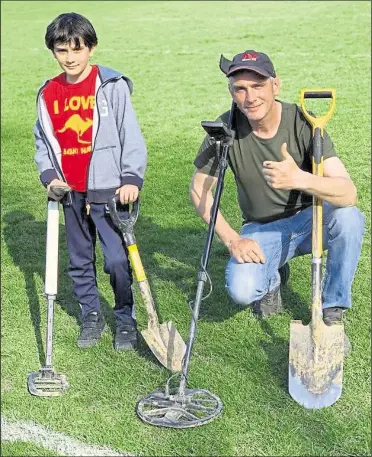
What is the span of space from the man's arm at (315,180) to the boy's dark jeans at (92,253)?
1.07 m

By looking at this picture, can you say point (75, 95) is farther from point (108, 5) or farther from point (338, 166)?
point (108, 5)

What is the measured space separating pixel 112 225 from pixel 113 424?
120cm

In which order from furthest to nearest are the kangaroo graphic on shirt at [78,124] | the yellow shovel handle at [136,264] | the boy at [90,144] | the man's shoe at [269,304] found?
the man's shoe at [269,304] → the kangaroo graphic on shirt at [78,124] → the boy at [90,144] → the yellow shovel handle at [136,264]

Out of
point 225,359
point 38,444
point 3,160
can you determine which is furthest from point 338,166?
point 3,160

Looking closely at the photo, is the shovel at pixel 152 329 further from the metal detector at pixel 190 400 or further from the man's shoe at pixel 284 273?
the man's shoe at pixel 284 273

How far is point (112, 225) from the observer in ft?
14.6

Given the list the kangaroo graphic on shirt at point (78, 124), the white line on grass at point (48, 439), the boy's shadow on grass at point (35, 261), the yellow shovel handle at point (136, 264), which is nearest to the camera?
the white line on grass at point (48, 439)

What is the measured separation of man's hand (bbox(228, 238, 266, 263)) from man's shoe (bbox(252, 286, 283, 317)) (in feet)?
1.44

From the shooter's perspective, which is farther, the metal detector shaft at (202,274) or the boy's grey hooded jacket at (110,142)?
the boy's grey hooded jacket at (110,142)

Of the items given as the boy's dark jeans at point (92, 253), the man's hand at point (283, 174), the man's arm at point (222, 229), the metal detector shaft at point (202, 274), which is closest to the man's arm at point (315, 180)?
the man's hand at point (283, 174)

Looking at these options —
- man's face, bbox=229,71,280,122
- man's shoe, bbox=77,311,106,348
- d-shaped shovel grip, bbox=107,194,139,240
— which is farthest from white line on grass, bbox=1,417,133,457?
man's face, bbox=229,71,280,122

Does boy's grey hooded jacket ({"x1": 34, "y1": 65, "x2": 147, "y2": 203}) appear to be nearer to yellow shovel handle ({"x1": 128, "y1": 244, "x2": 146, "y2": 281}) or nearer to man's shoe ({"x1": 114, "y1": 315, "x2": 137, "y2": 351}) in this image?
yellow shovel handle ({"x1": 128, "y1": 244, "x2": 146, "y2": 281})

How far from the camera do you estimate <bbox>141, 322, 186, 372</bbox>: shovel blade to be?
13.5 feet

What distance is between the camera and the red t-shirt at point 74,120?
434 centimetres
